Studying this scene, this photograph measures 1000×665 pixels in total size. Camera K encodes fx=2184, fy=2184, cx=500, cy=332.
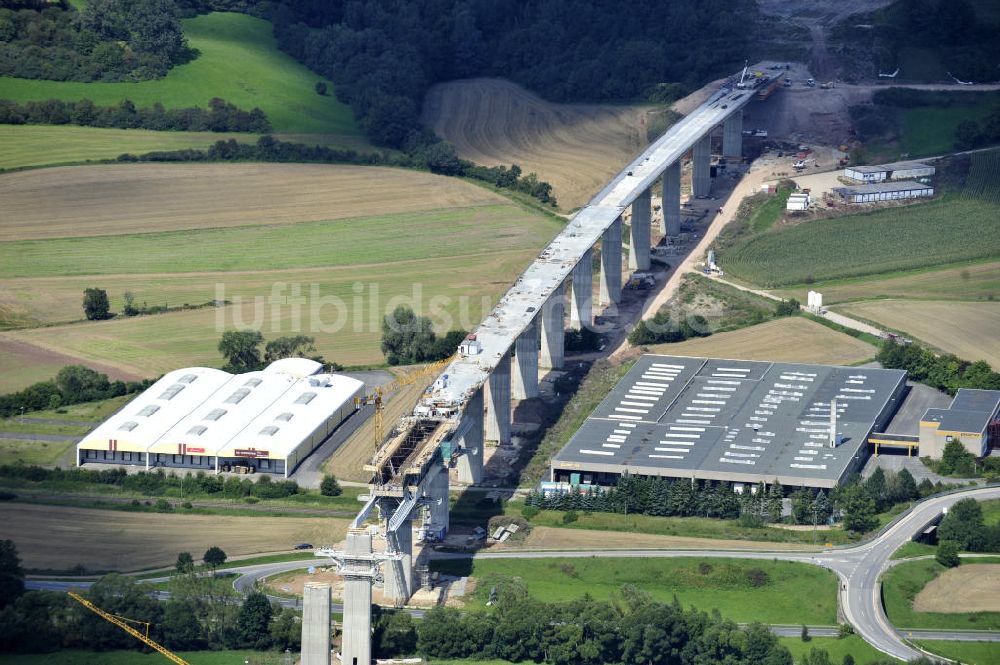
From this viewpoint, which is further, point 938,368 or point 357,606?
point 938,368

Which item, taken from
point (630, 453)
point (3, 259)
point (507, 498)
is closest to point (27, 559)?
point (507, 498)

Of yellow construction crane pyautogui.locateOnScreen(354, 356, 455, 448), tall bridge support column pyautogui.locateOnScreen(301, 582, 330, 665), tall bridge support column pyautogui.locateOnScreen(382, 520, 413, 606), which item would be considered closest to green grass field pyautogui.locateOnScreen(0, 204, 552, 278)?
yellow construction crane pyautogui.locateOnScreen(354, 356, 455, 448)

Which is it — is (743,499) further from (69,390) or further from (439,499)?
(69,390)

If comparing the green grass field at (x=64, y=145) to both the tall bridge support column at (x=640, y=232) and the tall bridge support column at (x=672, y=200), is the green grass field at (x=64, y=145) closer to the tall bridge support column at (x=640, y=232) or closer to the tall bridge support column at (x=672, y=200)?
the tall bridge support column at (x=672, y=200)

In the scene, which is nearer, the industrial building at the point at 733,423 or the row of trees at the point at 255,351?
A: the industrial building at the point at 733,423

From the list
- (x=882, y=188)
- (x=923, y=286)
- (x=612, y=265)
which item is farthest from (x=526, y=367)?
(x=882, y=188)

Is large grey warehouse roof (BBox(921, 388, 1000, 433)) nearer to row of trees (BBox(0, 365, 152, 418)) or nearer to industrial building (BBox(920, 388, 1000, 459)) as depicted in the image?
industrial building (BBox(920, 388, 1000, 459))

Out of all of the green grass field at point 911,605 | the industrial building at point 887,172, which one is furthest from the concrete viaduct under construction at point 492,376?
the green grass field at point 911,605
